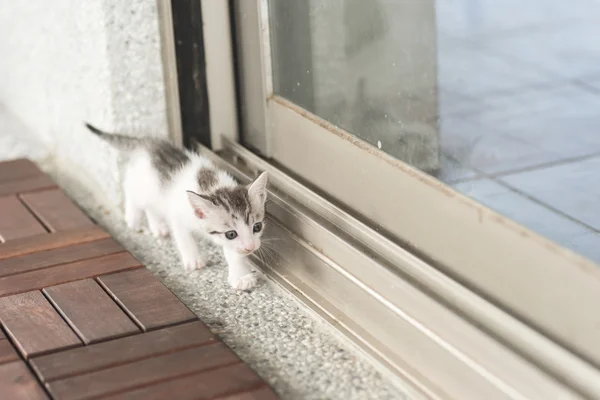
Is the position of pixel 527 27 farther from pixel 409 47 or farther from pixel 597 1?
pixel 409 47

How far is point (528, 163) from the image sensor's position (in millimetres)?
1642

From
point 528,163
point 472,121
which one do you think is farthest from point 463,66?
point 528,163

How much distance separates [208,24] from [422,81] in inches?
26.6

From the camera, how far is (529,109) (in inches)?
Answer: 63.4

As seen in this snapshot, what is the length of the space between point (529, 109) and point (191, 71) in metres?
0.99

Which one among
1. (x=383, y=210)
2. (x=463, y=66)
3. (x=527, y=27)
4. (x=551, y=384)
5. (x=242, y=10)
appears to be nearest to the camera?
(x=551, y=384)

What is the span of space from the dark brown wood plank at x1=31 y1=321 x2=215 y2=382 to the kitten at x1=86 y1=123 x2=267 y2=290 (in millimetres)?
243

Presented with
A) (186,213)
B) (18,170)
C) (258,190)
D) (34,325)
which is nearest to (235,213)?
(258,190)

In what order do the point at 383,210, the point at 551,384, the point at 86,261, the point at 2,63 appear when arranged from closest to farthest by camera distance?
1. the point at 551,384
2. the point at 383,210
3. the point at 86,261
4. the point at 2,63

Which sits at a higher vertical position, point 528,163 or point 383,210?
point 528,163

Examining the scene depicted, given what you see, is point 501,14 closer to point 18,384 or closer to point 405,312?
point 405,312

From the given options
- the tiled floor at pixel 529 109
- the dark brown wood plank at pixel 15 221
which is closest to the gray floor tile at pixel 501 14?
the tiled floor at pixel 529 109

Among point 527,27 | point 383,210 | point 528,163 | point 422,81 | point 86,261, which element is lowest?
point 86,261

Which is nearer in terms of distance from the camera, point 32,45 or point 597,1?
point 597,1
